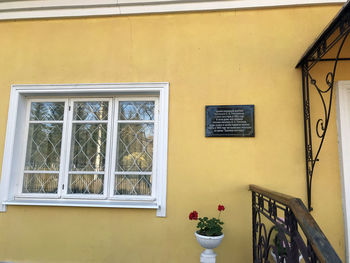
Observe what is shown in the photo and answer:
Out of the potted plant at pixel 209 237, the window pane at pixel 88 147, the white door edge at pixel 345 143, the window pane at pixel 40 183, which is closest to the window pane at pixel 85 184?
the window pane at pixel 88 147

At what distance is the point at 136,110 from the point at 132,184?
93 centimetres

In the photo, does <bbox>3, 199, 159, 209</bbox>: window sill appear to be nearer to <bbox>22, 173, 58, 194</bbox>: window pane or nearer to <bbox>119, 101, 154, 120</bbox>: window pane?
<bbox>22, 173, 58, 194</bbox>: window pane

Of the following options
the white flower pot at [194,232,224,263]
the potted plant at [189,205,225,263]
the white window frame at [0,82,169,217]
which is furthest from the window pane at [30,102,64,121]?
the white flower pot at [194,232,224,263]

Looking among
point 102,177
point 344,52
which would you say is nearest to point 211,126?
point 102,177

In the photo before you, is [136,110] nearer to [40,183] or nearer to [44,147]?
[44,147]

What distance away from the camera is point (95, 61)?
316 centimetres

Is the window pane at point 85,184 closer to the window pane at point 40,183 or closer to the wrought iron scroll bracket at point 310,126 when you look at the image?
the window pane at point 40,183

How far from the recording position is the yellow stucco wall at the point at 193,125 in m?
2.73

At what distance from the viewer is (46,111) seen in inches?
128

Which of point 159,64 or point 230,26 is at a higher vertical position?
point 230,26

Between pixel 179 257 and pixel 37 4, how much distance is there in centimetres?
368

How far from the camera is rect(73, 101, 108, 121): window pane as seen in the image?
125 inches

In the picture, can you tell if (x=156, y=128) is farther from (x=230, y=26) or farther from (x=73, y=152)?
(x=230, y=26)

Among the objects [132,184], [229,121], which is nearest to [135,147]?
[132,184]
